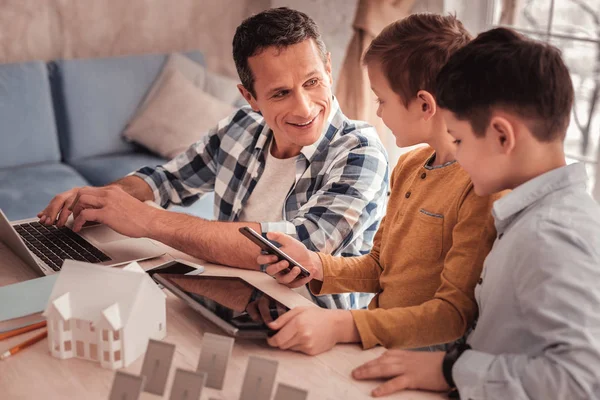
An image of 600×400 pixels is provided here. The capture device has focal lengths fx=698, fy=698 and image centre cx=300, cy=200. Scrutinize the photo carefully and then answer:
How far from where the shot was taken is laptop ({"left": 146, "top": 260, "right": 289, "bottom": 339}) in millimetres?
1186

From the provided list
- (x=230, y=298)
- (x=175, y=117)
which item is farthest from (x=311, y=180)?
(x=175, y=117)

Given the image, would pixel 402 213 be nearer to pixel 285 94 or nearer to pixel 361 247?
pixel 361 247

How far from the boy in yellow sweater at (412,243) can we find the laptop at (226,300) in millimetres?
49

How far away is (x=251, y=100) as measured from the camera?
1920 millimetres

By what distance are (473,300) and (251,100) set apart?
94cm

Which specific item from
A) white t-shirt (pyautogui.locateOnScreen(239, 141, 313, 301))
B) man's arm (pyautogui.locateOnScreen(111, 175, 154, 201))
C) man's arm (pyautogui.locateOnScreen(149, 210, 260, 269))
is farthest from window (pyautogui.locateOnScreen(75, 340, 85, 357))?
man's arm (pyautogui.locateOnScreen(111, 175, 154, 201))

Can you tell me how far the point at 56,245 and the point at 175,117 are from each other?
6.80 feet

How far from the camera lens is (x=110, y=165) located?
11.4 feet

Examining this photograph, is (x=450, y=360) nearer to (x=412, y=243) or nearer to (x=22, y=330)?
(x=412, y=243)

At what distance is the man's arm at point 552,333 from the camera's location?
964 mm

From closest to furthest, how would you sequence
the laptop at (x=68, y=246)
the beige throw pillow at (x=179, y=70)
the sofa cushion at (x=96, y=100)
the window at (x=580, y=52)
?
the laptop at (x=68, y=246)
the window at (x=580, y=52)
the sofa cushion at (x=96, y=100)
the beige throw pillow at (x=179, y=70)

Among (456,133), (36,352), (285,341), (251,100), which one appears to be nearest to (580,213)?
(456,133)

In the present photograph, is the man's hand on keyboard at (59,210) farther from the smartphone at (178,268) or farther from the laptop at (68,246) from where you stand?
the smartphone at (178,268)

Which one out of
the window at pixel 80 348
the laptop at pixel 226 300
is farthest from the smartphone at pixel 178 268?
the window at pixel 80 348
